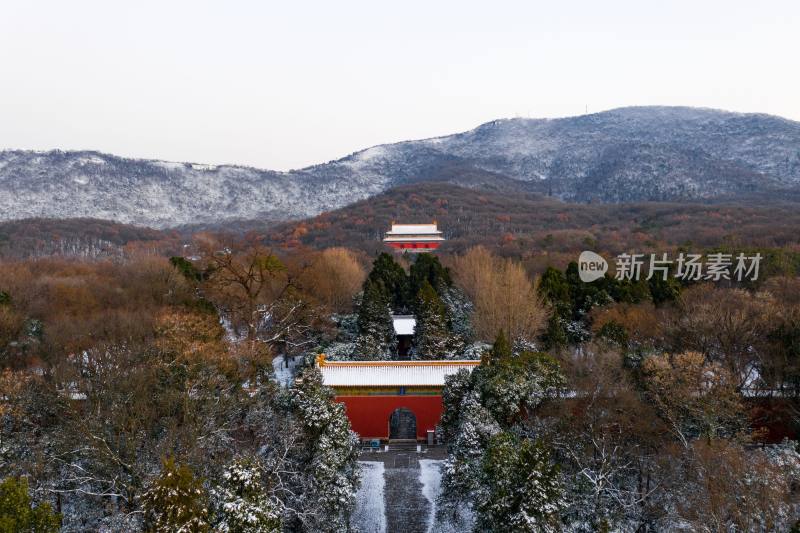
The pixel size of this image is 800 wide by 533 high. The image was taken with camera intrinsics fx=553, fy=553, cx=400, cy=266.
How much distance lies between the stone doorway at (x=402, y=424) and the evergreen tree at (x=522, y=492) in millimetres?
7858

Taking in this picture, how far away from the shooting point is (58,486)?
36.8 feet

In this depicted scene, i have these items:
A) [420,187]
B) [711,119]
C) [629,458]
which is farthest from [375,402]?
[711,119]

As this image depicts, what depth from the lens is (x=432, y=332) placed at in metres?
20.8

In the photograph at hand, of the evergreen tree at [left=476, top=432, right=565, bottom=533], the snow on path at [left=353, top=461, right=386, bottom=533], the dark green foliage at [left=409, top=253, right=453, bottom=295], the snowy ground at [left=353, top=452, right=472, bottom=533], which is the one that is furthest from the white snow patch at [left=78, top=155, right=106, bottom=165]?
the evergreen tree at [left=476, top=432, right=565, bottom=533]

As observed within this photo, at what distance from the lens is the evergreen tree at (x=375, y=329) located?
21.1 meters

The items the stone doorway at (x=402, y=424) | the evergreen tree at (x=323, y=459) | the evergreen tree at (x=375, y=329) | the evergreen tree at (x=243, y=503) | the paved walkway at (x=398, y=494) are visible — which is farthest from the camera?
the evergreen tree at (x=375, y=329)

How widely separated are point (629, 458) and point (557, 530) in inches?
139

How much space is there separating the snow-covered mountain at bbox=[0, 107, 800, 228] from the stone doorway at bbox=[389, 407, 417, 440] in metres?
89.7

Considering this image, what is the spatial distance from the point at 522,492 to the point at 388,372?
28.1 feet

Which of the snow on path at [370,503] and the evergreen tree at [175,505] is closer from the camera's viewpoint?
the evergreen tree at [175,505]

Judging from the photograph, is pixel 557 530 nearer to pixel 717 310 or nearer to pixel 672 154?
pixel 717 310

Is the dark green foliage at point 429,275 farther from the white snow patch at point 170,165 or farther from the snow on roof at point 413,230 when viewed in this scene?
the white snow patch at point 170,165

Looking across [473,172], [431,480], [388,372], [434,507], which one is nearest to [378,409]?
[388,372]

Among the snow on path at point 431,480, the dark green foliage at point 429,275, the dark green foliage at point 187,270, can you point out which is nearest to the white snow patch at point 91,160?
the dark green foliage at point 187,270
